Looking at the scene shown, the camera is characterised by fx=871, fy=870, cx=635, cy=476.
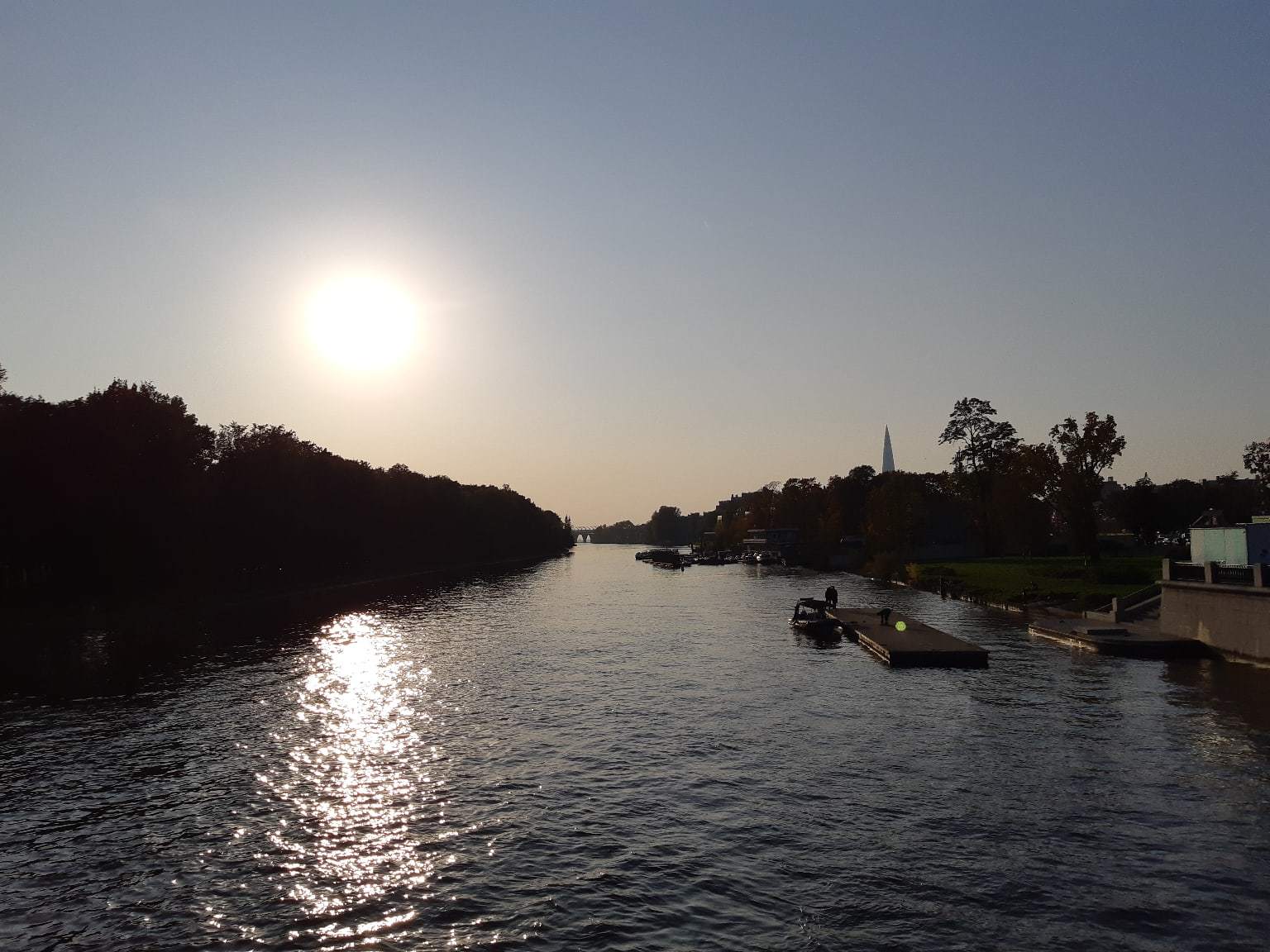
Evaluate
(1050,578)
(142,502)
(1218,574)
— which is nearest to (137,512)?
(142,502)

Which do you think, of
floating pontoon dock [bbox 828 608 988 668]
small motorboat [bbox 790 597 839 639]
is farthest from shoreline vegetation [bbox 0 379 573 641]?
floating pontoon dock [bbox 828 608 988 668]

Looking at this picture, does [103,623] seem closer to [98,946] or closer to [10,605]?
[10,605]

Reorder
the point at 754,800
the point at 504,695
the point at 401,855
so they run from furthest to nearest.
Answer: the point at 504,695
the point at 754,800
the point at 401,855

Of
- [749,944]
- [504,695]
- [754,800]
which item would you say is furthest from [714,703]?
[749,944]

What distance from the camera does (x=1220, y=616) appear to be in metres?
53.7

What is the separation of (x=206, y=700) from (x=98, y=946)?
96.7ft

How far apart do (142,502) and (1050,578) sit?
97.0m

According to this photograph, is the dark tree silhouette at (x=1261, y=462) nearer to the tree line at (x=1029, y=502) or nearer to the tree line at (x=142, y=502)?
the tree line at (x=1029, y=502)

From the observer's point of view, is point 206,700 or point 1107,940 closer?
point 1107,940

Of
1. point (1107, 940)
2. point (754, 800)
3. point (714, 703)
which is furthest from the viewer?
point (714, 703)

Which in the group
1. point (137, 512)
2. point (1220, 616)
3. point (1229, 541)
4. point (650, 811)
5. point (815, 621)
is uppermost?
point (137, 512)

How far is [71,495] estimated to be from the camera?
8181 centimetres

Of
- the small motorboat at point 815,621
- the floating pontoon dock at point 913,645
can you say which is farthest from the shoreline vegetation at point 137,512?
the floating pontoon dock at point 913,645

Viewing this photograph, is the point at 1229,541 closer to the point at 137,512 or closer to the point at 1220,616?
the point at 1220,616
